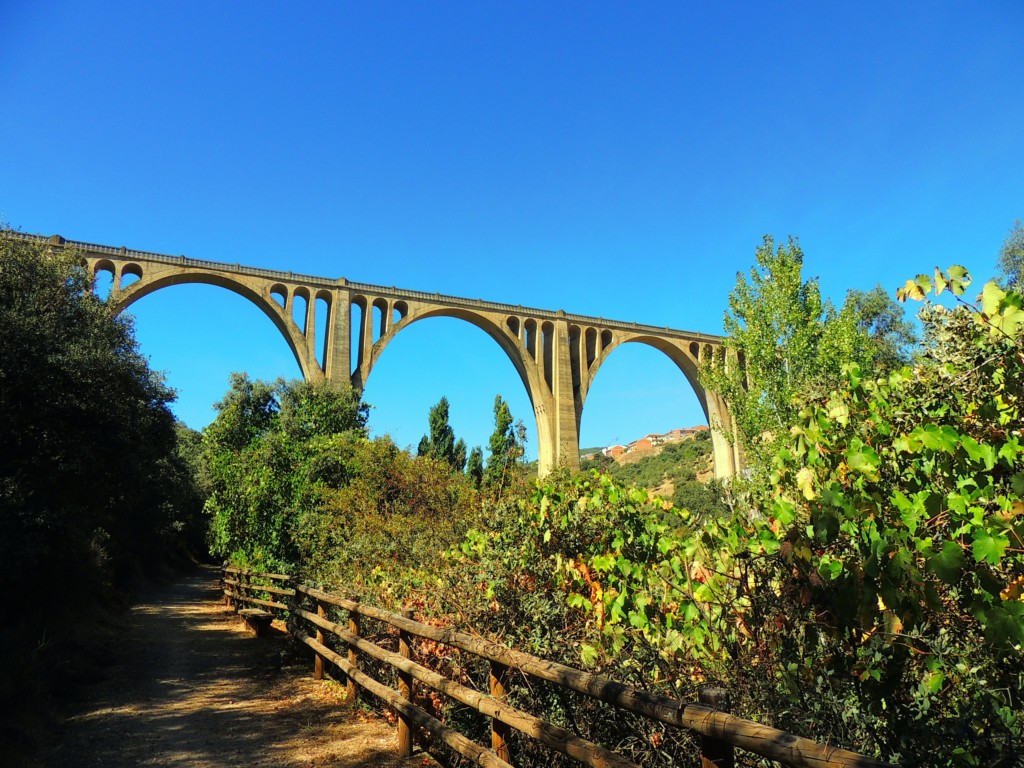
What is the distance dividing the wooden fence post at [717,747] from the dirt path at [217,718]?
8.24 feet

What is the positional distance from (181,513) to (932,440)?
2706cm

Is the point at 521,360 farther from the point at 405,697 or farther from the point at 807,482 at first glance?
the point at 807,482

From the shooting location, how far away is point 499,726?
115 inches

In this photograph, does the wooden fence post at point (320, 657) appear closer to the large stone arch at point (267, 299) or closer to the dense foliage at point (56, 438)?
the dense foliage at point (56, 438)

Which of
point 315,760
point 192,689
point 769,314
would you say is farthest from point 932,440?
point 769,314

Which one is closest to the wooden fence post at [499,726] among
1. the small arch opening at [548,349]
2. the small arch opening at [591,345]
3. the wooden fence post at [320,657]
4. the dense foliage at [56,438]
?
the wooden fence post at [320,657]

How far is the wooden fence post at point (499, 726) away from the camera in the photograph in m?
2.91

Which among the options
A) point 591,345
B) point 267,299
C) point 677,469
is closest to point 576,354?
point 591,345

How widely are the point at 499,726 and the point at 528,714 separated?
30 centimetres

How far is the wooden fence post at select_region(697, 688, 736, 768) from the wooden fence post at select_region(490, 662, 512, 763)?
4.39 feet

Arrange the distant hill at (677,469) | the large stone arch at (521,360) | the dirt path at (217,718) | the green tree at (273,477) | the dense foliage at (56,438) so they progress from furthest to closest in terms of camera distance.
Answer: the distant hill at (677,469), the large stone arch at (521,360), the green tree at (273,477), the dense foliage at (56,438), the dirt path at (217,718)

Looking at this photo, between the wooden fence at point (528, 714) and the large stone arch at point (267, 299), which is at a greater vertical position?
the large stone arch at point (267, 299)

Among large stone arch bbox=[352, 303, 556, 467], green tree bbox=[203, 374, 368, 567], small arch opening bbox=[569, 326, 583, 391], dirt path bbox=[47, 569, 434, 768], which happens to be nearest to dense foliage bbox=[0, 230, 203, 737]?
dirt path bbox=[47, 569, 434, 768]

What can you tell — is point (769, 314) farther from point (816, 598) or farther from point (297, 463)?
point (816, 598)
